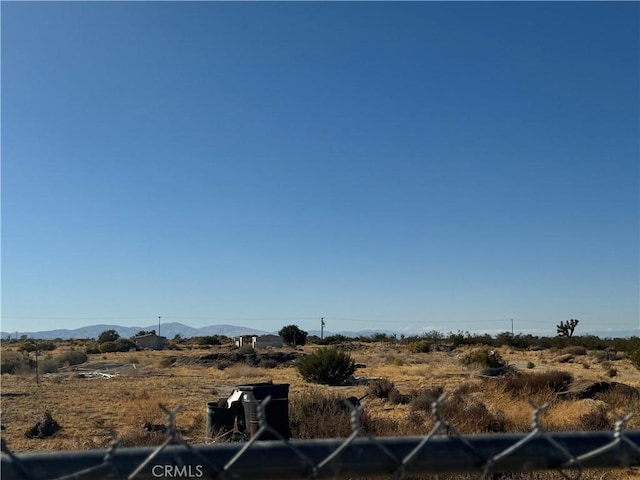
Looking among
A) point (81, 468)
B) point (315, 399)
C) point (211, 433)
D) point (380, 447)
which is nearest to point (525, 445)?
point (380, 447)

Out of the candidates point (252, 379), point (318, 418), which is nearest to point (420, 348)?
point (252, 379)

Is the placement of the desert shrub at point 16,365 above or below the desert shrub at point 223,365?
above

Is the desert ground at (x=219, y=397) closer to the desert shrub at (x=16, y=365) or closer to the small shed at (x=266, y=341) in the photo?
the desert shrub at (x=16, y=365)

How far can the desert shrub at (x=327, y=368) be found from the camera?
2973 centimetres

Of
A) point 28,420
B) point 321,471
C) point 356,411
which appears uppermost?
point 356,411

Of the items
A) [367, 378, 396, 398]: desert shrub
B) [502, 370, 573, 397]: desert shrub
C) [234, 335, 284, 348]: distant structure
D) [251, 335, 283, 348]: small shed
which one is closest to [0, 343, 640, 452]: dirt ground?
[367, 378, 396, 398]: desert shrub

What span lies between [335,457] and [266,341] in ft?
237

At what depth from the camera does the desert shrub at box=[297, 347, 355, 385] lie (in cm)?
2973

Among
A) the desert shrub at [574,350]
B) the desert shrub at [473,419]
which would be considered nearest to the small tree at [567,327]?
the desert shrub at [574,350]

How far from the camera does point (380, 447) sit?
2.43 m

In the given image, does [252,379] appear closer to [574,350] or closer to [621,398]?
[621,398]

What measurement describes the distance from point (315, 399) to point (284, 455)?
1255 centimetres

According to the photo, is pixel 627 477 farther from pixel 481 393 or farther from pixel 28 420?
pixel 28 420

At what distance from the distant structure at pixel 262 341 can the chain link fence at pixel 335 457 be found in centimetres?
6895
